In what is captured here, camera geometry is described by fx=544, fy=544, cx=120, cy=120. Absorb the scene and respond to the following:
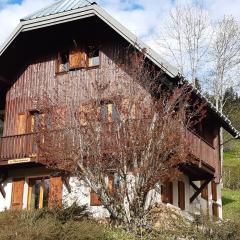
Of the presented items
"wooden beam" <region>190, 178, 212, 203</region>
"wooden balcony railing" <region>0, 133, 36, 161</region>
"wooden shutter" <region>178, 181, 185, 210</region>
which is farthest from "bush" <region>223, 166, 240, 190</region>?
"wooden balcony railing" <region>0, 133, 36, 161</region>

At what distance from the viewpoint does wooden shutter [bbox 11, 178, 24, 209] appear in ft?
68.6

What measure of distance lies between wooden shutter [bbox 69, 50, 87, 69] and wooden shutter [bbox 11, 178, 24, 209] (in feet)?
16.2

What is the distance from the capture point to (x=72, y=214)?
53.4 feet

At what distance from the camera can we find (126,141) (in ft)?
50.7

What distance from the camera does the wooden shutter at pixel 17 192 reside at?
2092 centimetres

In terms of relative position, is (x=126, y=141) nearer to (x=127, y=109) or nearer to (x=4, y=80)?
(x=127, y=109)

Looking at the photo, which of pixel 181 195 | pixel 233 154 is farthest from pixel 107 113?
pixel 233 154

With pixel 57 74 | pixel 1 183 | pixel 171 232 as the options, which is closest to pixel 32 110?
pixel 57 74

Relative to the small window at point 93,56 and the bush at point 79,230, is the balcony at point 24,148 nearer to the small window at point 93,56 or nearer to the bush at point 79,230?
the small window at point 93,56

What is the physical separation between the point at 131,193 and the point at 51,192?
5.81 meters

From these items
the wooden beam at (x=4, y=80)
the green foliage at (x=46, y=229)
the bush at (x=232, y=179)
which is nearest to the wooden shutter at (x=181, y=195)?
the green foliage at (x=46, y=229)

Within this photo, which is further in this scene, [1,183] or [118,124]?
[1,183]

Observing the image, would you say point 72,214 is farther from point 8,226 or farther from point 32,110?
point 32,110

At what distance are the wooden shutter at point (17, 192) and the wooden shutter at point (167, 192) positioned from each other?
18.0ft
